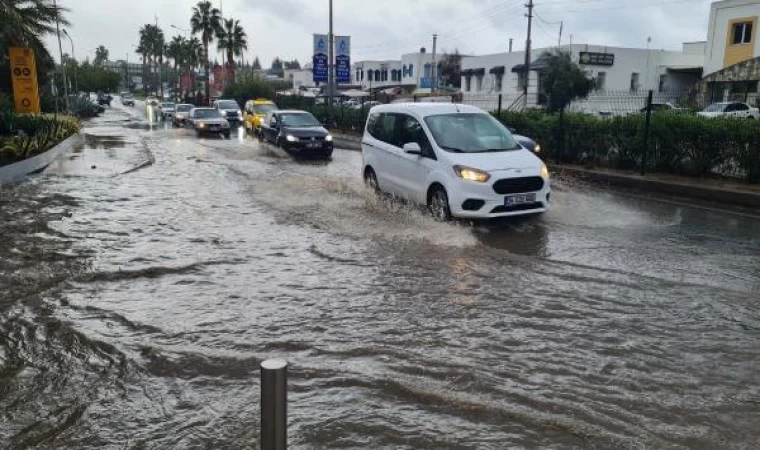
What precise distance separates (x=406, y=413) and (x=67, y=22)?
28942 mm

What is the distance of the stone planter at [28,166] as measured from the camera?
14.0 m

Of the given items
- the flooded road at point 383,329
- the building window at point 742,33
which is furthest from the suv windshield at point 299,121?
the building window at point 742,33

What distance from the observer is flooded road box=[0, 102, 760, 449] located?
388cm

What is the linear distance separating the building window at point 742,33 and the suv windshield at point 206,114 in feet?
108

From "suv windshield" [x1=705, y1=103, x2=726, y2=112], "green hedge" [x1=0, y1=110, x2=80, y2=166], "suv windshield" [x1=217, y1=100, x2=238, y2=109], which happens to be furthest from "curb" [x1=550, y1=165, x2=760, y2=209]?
"suv windshield" [x1=217, y1=100, x2=238, y2=109]

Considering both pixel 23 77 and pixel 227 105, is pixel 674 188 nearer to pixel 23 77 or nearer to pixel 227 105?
pixel 23 77

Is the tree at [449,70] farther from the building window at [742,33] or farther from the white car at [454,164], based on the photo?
the white car at [454,164]

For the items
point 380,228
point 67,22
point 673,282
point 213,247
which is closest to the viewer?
point 673,282

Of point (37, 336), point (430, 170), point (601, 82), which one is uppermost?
point (601, 82)

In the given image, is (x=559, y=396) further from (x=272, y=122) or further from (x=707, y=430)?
(x=272, y=122)

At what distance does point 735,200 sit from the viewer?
36.4 feet

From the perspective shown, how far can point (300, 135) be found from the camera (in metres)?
20.0

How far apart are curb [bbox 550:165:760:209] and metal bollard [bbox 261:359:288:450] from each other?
10.8 meters

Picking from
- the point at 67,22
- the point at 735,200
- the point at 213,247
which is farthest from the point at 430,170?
the point at 67,22
